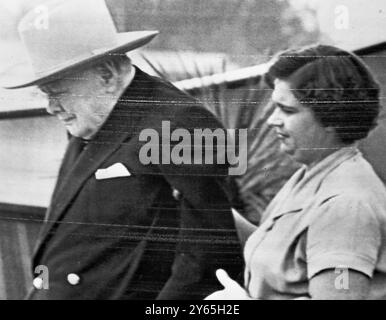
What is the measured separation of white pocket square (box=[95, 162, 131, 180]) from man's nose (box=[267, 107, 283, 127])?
0.55 meters

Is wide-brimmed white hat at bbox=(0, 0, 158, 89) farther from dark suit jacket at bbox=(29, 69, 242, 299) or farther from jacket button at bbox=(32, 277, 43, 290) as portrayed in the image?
jacket button at bbox=(32, 277, 43, 290)

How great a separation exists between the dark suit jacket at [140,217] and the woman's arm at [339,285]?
29cm

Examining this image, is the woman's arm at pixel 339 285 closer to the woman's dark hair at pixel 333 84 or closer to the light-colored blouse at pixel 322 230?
the light-colored blouse at pixel 322 230

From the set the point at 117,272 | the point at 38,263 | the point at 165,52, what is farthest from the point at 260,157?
the point at 38,263

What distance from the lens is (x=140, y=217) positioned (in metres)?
2.48

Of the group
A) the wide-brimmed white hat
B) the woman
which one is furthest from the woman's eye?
the wide-brimmed white hat

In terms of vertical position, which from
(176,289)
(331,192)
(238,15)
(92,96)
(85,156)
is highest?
(238,15)

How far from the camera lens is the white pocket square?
2.47m

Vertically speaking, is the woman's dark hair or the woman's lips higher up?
the woman's dark hair

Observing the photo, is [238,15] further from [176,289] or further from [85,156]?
[176,289]

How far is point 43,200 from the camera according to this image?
8.32ft

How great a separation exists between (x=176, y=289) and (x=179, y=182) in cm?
40

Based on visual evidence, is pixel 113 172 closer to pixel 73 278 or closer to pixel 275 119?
pixel 73 278

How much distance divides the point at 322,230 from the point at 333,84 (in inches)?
20.4
